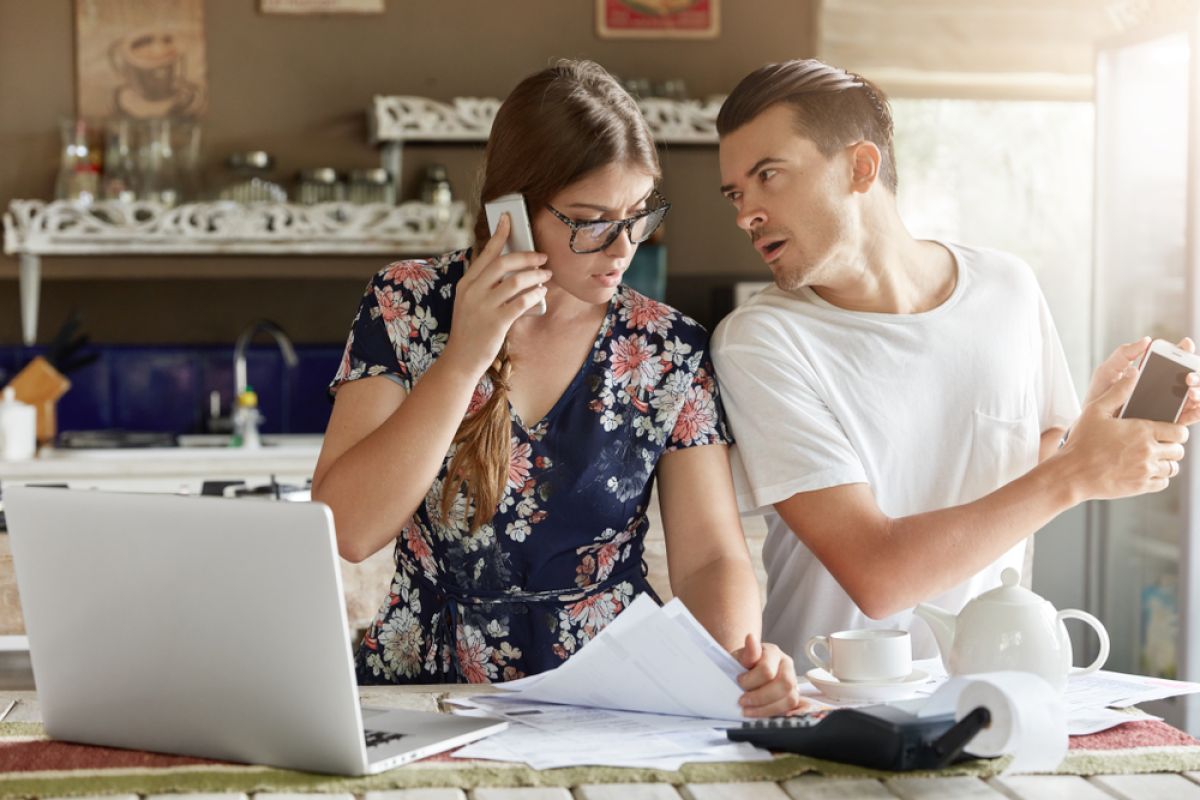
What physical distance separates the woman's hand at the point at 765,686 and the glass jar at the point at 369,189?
2858mm

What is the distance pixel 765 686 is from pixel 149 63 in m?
3.36

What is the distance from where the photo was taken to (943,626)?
52.4 inches

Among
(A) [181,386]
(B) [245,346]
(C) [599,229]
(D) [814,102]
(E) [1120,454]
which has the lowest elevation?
(A) [181,386]

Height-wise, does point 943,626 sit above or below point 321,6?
below

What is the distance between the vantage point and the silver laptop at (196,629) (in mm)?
1034

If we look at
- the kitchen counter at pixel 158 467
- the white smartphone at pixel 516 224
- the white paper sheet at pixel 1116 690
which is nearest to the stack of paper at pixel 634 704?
the white paper sheet at pixel 1116 690

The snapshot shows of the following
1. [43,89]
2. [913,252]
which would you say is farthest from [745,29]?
[913,252]

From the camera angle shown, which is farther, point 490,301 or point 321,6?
point 321,6

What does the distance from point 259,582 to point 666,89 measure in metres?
3.21

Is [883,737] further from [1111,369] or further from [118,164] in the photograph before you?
[118,164]

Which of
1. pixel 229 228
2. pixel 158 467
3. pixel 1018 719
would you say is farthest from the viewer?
pixel 229 228

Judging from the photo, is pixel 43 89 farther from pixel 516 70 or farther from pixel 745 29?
pixel 745 29

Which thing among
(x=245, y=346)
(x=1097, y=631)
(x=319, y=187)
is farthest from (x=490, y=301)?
(x=245, y=346)

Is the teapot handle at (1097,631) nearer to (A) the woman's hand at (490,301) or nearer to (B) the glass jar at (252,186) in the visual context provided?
(A) the woman's hand at (490,301)
